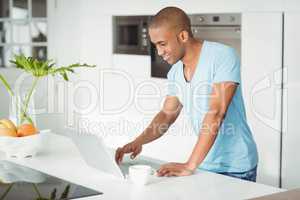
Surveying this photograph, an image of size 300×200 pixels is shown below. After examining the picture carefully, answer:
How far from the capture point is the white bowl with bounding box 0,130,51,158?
2473 millimetres

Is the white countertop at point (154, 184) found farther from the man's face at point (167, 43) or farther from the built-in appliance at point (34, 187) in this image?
the man's face at point (167, 43)

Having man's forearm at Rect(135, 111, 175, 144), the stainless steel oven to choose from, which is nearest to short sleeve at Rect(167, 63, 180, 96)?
man's forearm at Rect(135, 111, 175, 144)

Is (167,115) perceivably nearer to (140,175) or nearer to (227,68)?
(227,68)

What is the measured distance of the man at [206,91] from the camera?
8.34 ft

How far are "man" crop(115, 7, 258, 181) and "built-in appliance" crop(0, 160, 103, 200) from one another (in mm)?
429

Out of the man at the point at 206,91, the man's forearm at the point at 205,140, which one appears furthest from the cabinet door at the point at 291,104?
the man's forearm at the point at 205,140

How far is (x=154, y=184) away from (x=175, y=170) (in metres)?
0.16

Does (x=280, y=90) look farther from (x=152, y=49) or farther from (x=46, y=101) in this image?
(x=46, y=101)

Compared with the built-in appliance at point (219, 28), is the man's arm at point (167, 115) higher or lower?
lower

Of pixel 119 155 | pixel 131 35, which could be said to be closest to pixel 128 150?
pixel 119 155

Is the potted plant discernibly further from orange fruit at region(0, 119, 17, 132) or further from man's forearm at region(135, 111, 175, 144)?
man's forearm at region(135, 111, 175, 144)

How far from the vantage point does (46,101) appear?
5.70 m

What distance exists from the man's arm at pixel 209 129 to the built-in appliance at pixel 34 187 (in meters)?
0.34

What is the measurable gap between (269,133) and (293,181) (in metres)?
0.33
